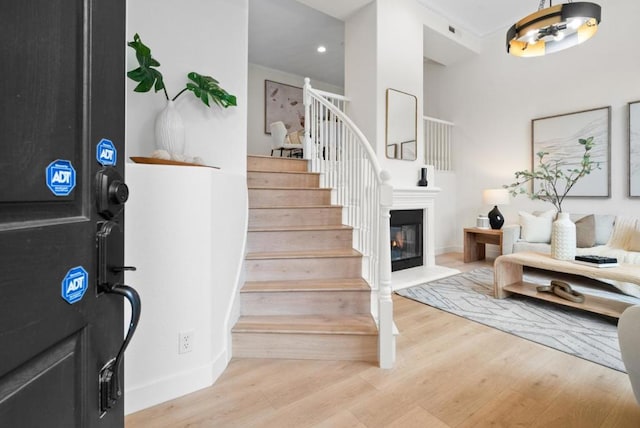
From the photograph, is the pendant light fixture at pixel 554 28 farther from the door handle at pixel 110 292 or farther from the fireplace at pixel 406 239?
the door handle at pixel 110 292

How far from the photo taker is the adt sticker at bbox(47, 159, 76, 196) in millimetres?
433

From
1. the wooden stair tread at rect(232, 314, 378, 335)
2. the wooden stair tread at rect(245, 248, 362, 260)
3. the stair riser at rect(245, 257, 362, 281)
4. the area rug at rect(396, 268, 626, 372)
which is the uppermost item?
the wooden stair tread at rect(245, 248, 362, 260)

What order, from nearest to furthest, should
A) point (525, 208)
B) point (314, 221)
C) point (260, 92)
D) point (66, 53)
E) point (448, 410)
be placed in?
point (66, 53), point (448, 410), point (314, 221), point (525, 208), point (260, 92)

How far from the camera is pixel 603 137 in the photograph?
386 centimetres

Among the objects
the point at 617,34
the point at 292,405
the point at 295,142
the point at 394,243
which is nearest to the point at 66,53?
the point at 292,405

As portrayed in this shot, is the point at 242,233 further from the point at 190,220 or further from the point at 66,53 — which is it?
the point at 66,53

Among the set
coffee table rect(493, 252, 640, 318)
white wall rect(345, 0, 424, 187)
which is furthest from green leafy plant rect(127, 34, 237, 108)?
coffee table rect(493, 252, 640, 318)

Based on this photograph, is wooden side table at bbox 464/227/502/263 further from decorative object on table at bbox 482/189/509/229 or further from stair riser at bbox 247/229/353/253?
stair riser at bbox 247/229/353/253

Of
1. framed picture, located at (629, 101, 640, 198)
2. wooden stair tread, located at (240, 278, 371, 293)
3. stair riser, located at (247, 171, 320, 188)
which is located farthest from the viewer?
framed picture, located at (629, 101, 640, 198)

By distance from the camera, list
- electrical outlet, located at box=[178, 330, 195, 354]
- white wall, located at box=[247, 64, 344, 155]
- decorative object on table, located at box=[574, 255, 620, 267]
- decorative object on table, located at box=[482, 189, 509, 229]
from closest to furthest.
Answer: electrical outlet, located at box=[178, 330, 195, 354] < decorative object on table, located at box=[574, 255, 620, 267] < decorative object on table, located at box=[482, 189, 509, 229] < white wall, located at box=[247, 64, 344, 155]

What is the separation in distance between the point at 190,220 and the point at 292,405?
3.63 ft

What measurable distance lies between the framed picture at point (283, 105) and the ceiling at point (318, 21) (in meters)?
0.54

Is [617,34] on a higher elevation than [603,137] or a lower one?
higher

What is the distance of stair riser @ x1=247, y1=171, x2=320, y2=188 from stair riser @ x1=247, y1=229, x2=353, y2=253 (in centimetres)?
75
